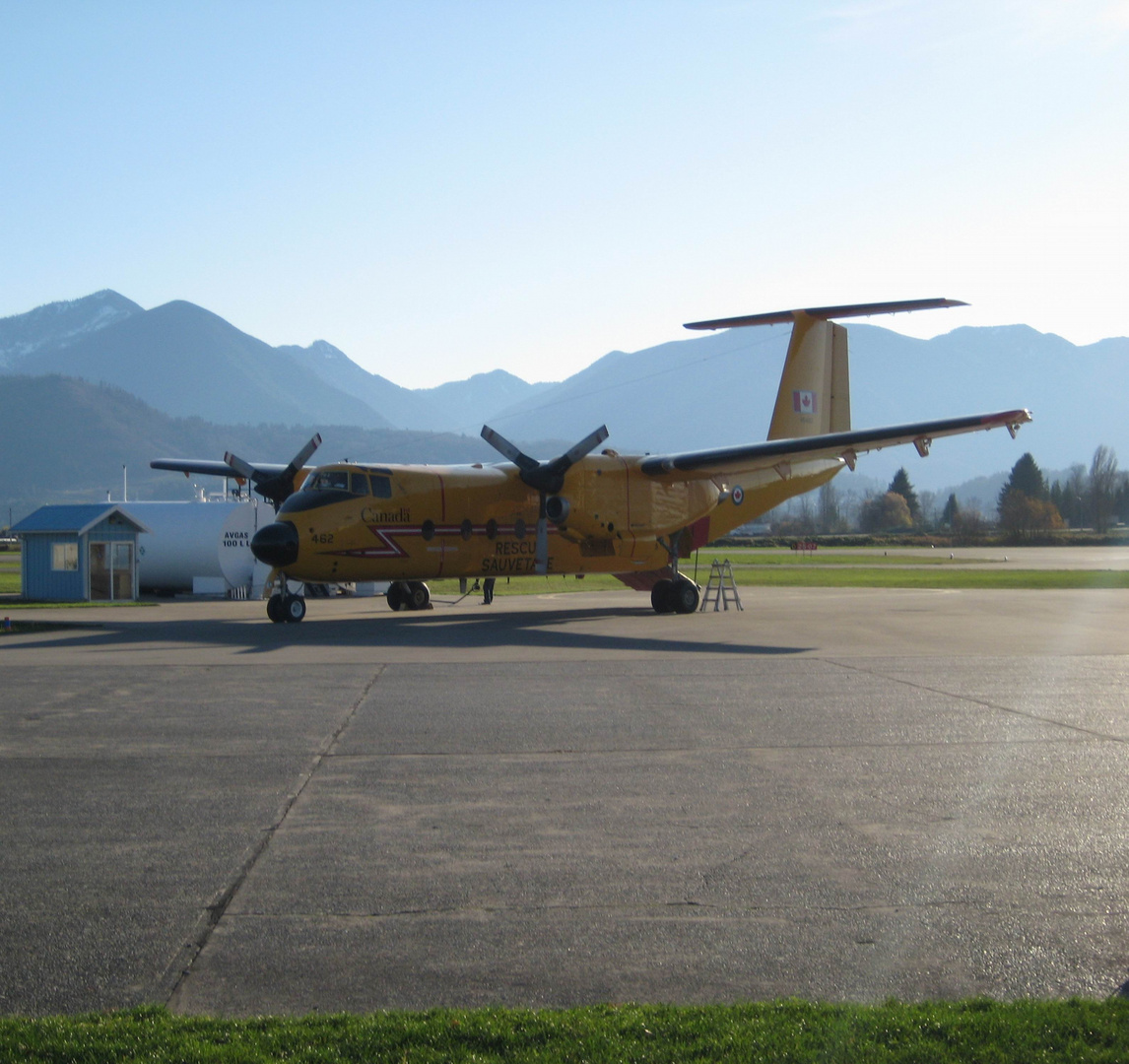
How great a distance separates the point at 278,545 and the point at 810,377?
57.9 feet

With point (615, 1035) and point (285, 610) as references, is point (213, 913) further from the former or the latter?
point (285, 610)

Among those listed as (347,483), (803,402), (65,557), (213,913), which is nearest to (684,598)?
(803,402)

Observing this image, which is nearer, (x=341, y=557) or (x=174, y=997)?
(x=174, y=997)

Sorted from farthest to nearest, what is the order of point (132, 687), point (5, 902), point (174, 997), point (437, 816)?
point (132, 687)
point (437, 816)
point (5, 902)
point (174, 997)

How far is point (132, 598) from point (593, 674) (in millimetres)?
23240

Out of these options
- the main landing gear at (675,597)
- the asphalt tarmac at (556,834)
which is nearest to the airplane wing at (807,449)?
the main landing gear at (675,597)

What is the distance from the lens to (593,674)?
16.1m

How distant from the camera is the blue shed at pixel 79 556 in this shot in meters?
33.8

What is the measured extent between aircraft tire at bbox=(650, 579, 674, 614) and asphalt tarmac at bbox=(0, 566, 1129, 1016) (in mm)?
12575

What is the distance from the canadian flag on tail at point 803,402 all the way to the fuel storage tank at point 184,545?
17796mm

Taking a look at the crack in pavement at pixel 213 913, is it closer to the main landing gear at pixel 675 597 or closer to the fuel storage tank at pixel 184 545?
the main landing gear at pixel 675 597

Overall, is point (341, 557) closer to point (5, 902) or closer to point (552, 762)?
point (552, 762)

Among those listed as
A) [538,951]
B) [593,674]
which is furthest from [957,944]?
[593,674]

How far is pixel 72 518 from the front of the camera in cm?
3369
